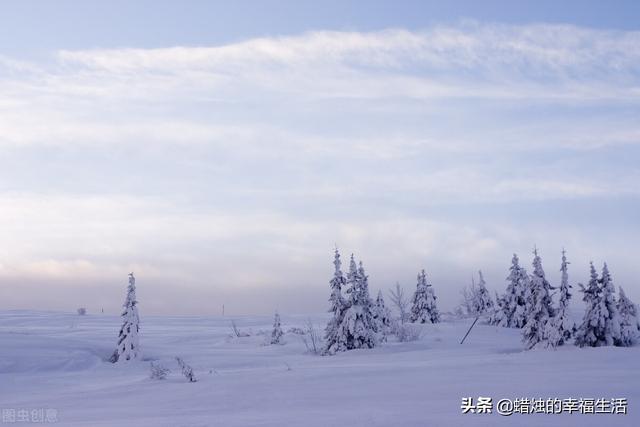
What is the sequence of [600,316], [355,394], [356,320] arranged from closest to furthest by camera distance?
[355,394] → [600,316] → [356,320]

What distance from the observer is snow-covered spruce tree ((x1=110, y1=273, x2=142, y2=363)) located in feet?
111

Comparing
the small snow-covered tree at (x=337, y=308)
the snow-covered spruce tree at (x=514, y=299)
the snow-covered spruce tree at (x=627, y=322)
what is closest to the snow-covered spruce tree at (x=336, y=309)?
the small snow-covered tree at (x=337, y=308)

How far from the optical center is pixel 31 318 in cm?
6669

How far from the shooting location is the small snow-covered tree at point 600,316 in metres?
31.5

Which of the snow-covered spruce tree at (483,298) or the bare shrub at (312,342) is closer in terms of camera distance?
the bare shrub at (312,342)

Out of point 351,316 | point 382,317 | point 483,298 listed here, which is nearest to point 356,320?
point 351,316

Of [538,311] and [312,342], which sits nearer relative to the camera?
[538,311]

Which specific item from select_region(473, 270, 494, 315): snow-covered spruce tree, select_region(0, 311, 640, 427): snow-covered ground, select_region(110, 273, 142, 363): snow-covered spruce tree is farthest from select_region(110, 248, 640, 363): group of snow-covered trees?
select_region(473, 270, 494, 315): snow-covered spruce tree

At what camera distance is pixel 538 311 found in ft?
111

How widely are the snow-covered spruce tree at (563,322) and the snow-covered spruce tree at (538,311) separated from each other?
0.30 metres

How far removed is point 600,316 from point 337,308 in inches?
574

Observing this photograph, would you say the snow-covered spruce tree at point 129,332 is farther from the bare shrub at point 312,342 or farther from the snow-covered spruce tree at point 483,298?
the snow-covered spruce tree at point 483,298

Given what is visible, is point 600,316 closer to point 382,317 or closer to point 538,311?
point 538,311

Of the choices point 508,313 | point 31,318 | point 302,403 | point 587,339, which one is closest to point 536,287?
point 587,339
